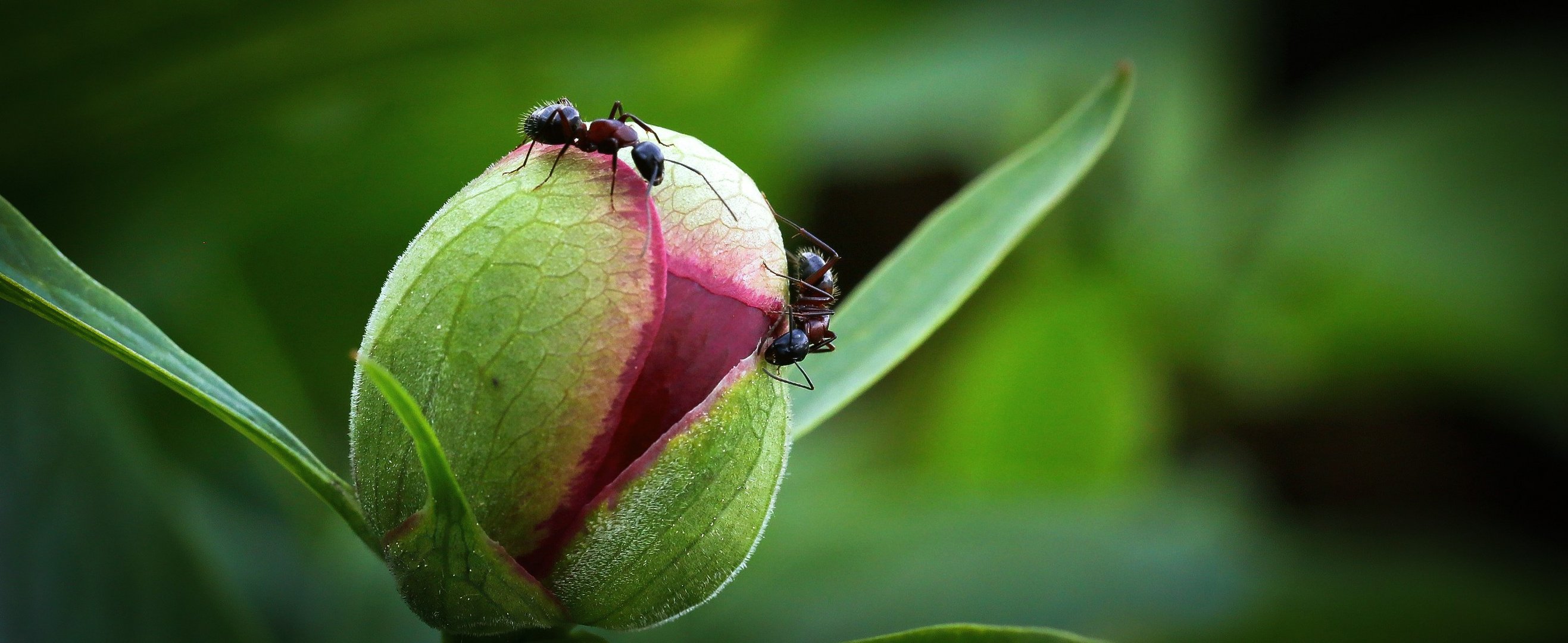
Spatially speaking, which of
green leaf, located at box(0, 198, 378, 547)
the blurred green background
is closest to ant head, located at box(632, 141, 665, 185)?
green leaf, located at box(0, 198, 378, 547)

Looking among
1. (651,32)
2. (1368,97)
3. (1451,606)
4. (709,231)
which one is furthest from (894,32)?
(709,231)

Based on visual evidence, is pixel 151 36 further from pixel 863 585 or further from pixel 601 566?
pixel 863 585

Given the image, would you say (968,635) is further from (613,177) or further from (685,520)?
(613,177)

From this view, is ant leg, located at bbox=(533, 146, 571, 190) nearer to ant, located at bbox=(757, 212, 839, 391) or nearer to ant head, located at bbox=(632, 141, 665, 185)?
ant head, located at bbox=(632, 141, 665, 185)

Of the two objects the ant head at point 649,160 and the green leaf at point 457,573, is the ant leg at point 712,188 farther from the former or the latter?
the green leaf at point 457,573

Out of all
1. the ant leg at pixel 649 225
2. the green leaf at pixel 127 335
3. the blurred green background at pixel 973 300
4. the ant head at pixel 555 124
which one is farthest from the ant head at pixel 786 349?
the blurred green background at pixel 973 300

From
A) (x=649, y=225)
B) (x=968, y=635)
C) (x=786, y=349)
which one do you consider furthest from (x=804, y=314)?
(x=968, y=635)
